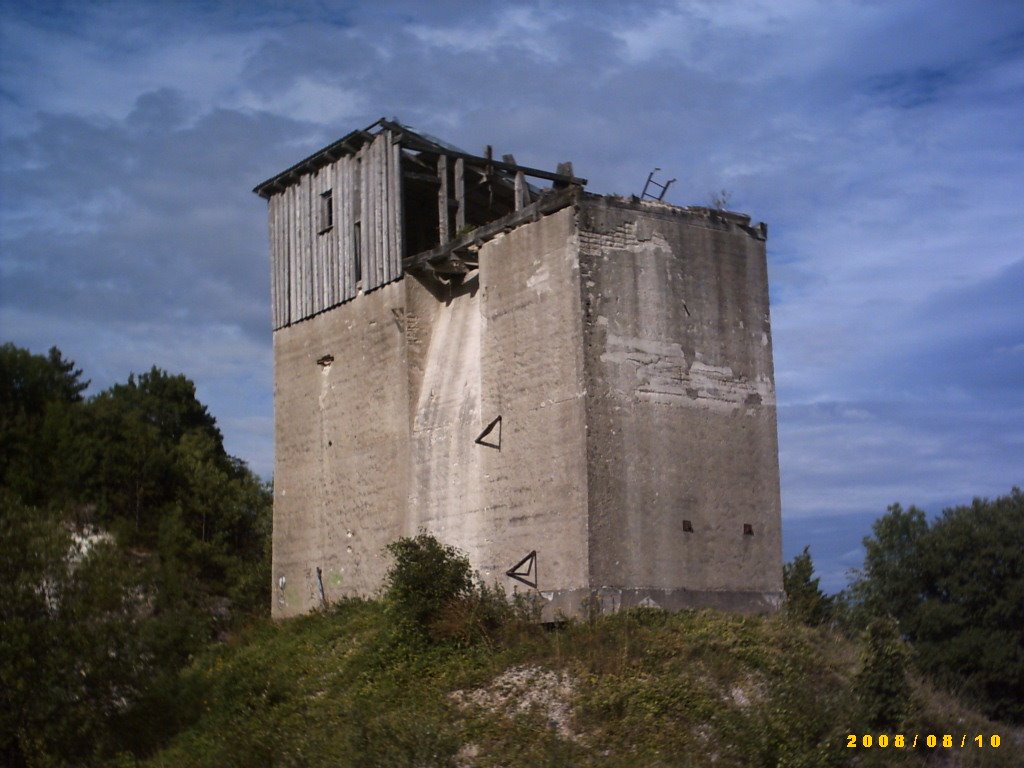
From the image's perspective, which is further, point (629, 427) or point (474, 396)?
point (474, 396)

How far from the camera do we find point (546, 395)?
18.3 metres

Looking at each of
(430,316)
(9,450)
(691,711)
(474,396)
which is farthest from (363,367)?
(9,450)

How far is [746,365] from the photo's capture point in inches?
760

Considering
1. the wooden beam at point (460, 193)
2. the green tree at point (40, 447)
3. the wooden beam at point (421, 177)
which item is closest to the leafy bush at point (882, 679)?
the wooden beam at point (460, 193)

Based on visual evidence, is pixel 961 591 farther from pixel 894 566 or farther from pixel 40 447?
pixel 40 447

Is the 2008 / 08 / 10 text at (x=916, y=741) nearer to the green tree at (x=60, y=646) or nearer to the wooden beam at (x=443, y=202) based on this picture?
the green tree at (x=60, y=646)

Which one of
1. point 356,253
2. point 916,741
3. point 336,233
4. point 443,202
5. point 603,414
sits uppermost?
point 443,202

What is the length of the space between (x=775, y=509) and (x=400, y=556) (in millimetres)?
5667

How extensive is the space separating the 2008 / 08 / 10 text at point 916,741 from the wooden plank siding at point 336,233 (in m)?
10.8

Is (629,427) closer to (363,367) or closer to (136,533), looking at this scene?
(363,367)

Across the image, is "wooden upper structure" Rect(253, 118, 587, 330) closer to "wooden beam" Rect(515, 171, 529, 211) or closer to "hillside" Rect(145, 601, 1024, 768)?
"wooden beam" Rect(515, 171, 529, 211)

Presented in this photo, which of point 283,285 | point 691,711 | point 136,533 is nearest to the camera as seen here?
point 691,711

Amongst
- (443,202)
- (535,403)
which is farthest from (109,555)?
(443,202)

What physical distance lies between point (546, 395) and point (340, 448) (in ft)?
19.2
